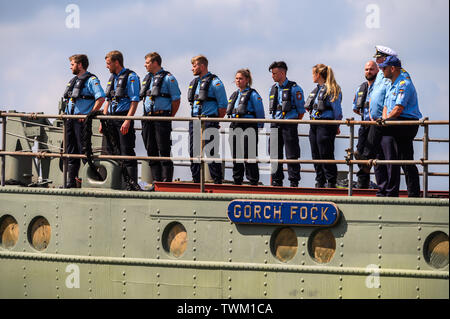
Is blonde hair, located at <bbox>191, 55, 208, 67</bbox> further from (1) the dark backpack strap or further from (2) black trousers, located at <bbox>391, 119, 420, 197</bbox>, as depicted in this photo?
(2) black trousers, located at <bbox>391, 119, 420, 197</bbox>

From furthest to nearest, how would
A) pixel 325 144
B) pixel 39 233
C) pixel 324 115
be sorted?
pixel 324 115, pixel 325 144, pixel 39 233

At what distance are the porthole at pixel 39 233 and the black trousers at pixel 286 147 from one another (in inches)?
140

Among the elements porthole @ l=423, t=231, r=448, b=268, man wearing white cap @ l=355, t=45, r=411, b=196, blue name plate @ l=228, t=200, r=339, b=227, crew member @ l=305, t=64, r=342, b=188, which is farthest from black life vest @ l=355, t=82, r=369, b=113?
porthole @ l=423, t=231, r=448, b=268

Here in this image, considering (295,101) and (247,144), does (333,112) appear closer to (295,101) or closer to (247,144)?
(295,101)

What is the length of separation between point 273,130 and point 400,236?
3.52m

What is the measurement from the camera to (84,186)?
1219 centimetres

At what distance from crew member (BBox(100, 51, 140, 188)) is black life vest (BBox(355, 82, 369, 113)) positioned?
12.5 ft

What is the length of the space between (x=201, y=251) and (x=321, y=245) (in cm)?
162

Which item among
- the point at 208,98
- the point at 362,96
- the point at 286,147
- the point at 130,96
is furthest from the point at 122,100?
the point at 362,96

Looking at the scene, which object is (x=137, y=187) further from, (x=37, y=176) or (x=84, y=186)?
(x=37, y=176)

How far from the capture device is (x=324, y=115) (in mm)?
13031

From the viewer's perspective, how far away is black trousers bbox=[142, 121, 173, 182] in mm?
12734

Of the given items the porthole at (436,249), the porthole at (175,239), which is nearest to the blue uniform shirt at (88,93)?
the porthole at (175,239)
